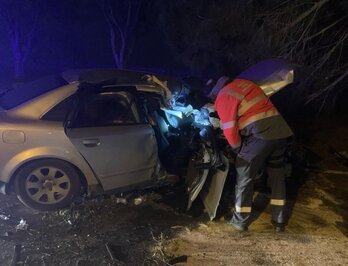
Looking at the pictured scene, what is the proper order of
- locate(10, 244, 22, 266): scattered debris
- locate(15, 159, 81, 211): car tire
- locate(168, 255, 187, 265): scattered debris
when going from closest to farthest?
locate(10, 244, 22, 266): scattered debris → locate(168, 255, 187, 265): scattered debris → locate(15, 159, 81, 211): car tire

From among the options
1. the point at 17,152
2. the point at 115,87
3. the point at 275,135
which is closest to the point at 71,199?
the point at 17,152

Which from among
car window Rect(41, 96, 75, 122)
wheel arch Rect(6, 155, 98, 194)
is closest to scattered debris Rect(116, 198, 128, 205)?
wheel arch Rect(6, 155, 98, 194)

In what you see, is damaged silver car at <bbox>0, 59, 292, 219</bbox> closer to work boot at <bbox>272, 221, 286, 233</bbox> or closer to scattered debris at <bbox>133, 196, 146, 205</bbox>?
scattered debris at <bbox>133, 196, 146, 205</bbox>

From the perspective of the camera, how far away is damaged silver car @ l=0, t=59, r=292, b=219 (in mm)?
4293

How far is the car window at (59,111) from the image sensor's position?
435 cm

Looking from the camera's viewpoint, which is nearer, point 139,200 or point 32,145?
point 32,145

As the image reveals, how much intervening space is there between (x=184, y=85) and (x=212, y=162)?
1139 millimetres

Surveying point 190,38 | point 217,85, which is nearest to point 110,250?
point 217,85

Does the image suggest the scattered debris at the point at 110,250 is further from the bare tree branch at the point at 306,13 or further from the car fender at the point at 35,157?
the bare tree branch at the point at 306,13

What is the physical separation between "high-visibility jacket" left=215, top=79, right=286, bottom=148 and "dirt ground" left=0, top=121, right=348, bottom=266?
40.8 inches

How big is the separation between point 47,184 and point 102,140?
0.76 metres

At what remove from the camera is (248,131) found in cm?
424

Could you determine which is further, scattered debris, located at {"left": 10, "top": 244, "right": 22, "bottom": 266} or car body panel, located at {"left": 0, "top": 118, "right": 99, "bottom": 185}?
car body panel, located at {"left": 0, "top": 118, "right": 99, "bottom": 185}

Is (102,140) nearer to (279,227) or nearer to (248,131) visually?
(248,131)
